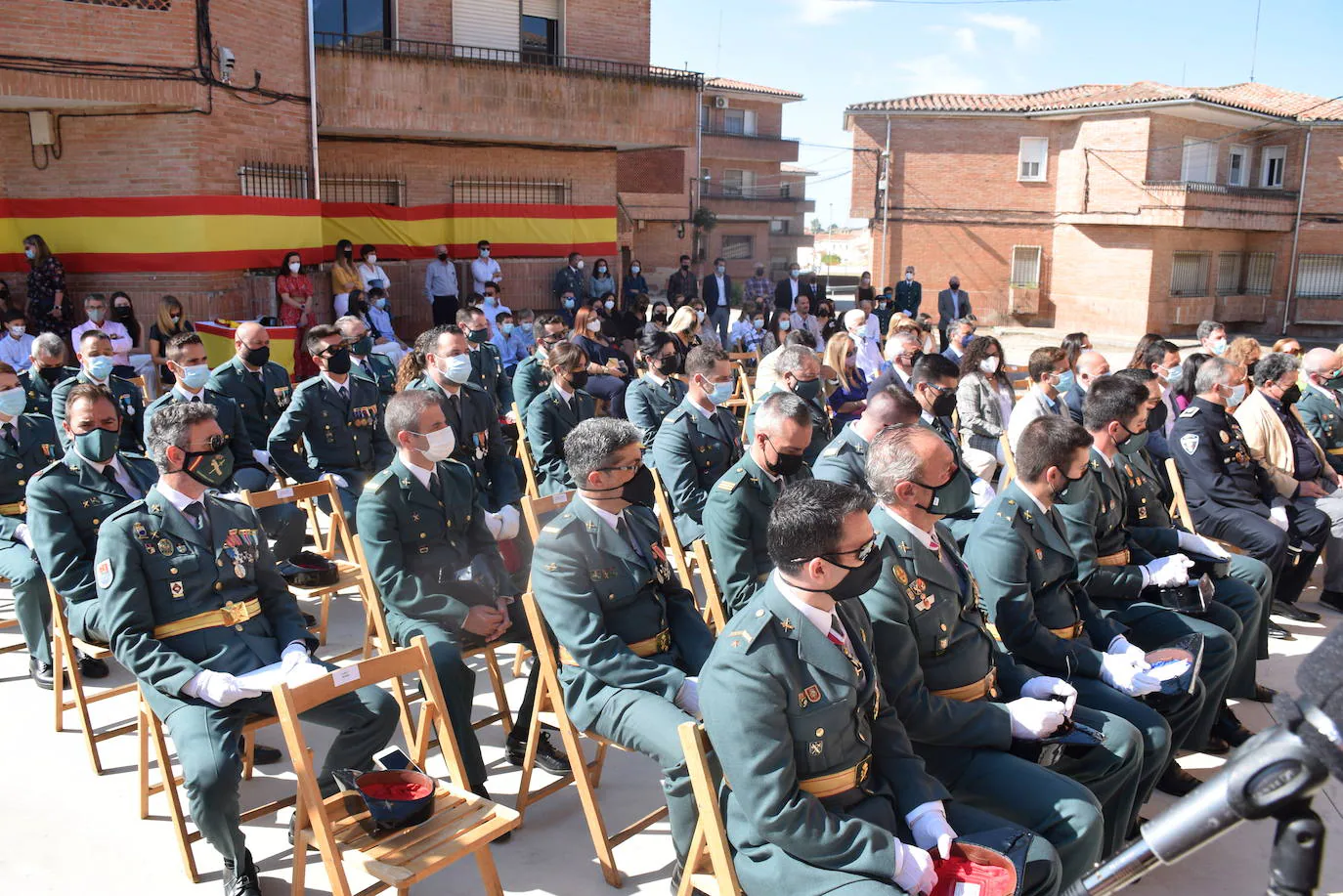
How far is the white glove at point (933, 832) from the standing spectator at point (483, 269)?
1360 cm

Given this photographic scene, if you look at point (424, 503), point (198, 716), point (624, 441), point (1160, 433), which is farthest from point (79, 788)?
point (1160, 433)

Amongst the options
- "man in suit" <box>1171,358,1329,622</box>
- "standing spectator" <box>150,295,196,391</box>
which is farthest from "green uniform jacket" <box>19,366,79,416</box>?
"man in suit" <box>1171,358,1329,622</box>

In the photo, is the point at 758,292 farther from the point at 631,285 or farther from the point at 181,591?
the point at 181,591

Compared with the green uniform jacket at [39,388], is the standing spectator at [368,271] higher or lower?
higher

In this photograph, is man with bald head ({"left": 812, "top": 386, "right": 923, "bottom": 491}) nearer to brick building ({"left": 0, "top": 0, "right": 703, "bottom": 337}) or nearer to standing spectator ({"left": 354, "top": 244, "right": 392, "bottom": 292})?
brick building ({"left": 0, "top": 0, "right": 703, "bottom": 337})

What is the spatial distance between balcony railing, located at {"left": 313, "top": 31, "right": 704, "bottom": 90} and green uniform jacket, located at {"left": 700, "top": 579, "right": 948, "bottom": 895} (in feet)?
42.3

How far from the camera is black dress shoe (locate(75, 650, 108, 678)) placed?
16.6 ft

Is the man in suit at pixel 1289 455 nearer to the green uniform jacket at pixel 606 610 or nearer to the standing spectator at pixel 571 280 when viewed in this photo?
the green uniform jacket at pixel 606 610

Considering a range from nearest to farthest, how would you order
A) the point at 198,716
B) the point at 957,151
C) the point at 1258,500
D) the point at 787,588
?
the point at 787,588 → the point at 198,716 → the point at 1258,500 → the point at 957,151

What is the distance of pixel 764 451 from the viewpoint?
175 inches

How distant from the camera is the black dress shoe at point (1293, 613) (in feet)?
20.6

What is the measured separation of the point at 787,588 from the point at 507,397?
6481 mm

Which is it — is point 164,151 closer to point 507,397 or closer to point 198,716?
point 507,397

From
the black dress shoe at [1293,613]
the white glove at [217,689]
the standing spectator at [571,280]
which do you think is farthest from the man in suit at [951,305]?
the white glove at [217,689]
